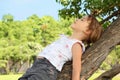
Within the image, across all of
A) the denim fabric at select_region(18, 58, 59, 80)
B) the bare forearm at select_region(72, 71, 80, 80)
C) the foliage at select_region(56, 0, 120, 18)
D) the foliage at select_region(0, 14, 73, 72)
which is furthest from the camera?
the foliage at select_region(0, 14, 73, 72)

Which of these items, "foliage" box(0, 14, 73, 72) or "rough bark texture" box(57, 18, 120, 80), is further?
Answer: "foliage" box(0, 14, 73, 72)

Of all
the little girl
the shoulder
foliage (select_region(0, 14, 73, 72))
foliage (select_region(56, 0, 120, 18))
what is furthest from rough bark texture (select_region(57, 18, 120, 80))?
foliage (select_region(0, 14, 73, 72))

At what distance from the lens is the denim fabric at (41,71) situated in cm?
379

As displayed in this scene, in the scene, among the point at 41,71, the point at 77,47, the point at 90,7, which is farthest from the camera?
the point at 90,7

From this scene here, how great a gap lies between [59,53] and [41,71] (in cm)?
32

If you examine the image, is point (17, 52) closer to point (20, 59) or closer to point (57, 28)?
point (20, 59)

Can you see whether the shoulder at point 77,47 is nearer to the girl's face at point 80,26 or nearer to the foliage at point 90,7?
the girl's face at point 80,26

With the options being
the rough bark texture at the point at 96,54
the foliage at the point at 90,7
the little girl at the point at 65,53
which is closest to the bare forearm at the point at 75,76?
the little girl at the point at 65,53

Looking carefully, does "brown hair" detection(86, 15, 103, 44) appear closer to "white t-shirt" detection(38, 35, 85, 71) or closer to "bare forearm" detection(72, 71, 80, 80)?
"white t-shirt" detection(38, 35, 85, 71)

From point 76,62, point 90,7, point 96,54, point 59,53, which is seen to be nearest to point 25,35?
point 90,7

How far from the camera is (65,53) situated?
4.03m

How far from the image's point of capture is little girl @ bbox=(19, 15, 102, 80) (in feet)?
12.6

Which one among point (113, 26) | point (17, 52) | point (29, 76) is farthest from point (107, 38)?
point (17, 52)

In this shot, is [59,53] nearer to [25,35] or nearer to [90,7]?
[90,7]
